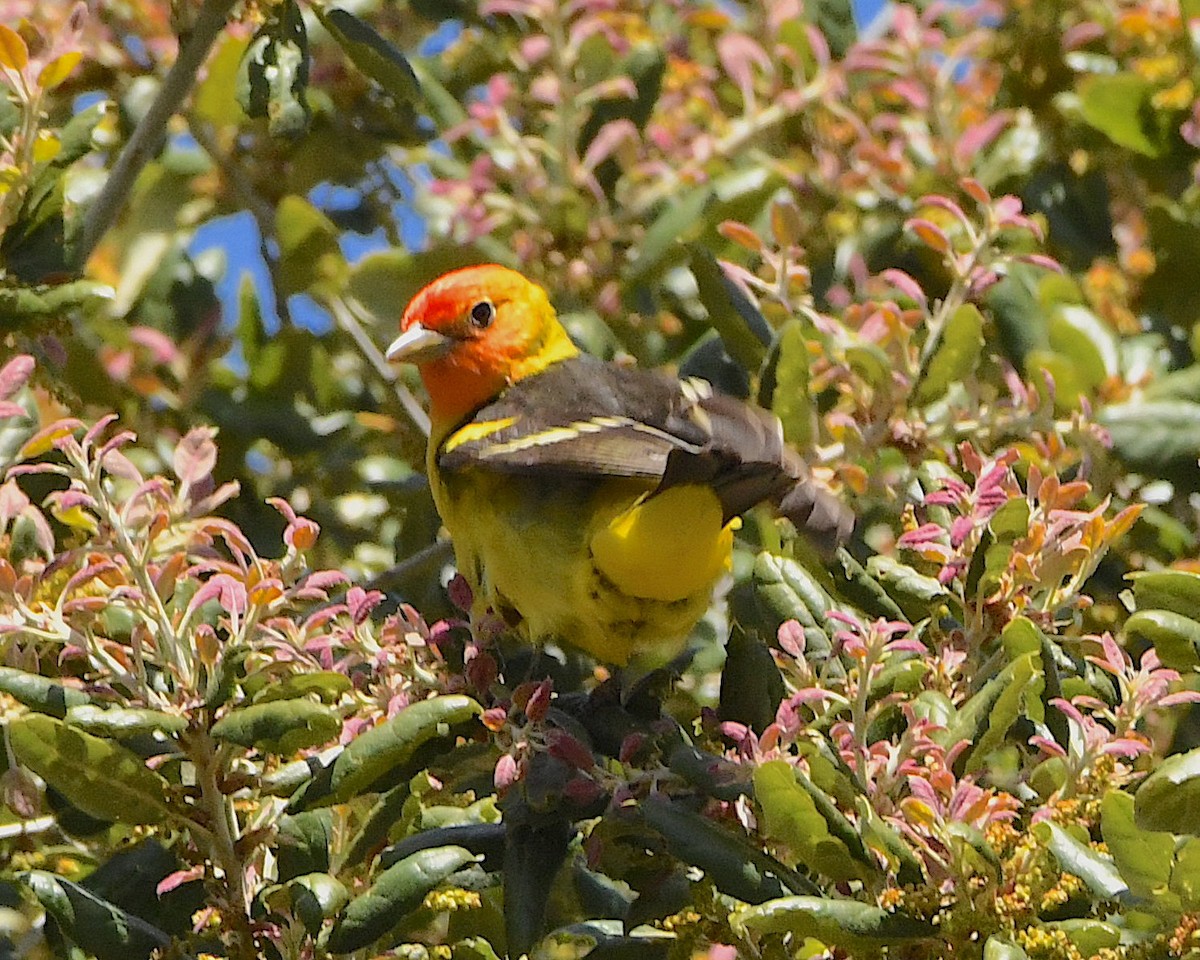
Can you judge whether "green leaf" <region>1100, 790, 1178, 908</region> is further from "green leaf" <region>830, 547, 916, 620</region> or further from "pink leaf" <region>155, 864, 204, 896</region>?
"pink leaf" <region>155, 864, 204, 896</region>

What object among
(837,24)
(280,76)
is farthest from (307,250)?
(837,24)

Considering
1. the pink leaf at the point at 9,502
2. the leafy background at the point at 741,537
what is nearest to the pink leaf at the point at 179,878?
the leafy background at the point at 741,537

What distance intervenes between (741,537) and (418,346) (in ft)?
2.51

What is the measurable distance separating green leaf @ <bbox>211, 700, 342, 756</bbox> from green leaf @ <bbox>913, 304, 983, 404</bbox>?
1274mm

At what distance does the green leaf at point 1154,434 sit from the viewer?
276cm

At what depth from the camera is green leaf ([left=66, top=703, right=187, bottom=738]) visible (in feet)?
6.22

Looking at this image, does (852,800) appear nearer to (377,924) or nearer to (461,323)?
(377,924)

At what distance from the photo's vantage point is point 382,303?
3588mm

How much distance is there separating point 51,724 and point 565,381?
1.47 metres

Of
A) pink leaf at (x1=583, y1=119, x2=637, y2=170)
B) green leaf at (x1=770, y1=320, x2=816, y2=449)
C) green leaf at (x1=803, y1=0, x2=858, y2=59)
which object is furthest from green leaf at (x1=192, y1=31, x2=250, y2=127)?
green leaf at (x1=770, y1=320, x2=816, y2=449)

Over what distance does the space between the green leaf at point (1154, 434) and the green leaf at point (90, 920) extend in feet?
5.48

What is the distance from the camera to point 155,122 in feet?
8.65

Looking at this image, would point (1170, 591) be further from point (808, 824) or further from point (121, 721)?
point (121, 721)

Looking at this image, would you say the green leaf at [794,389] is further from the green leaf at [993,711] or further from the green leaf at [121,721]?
the green leaf at [121,721]
